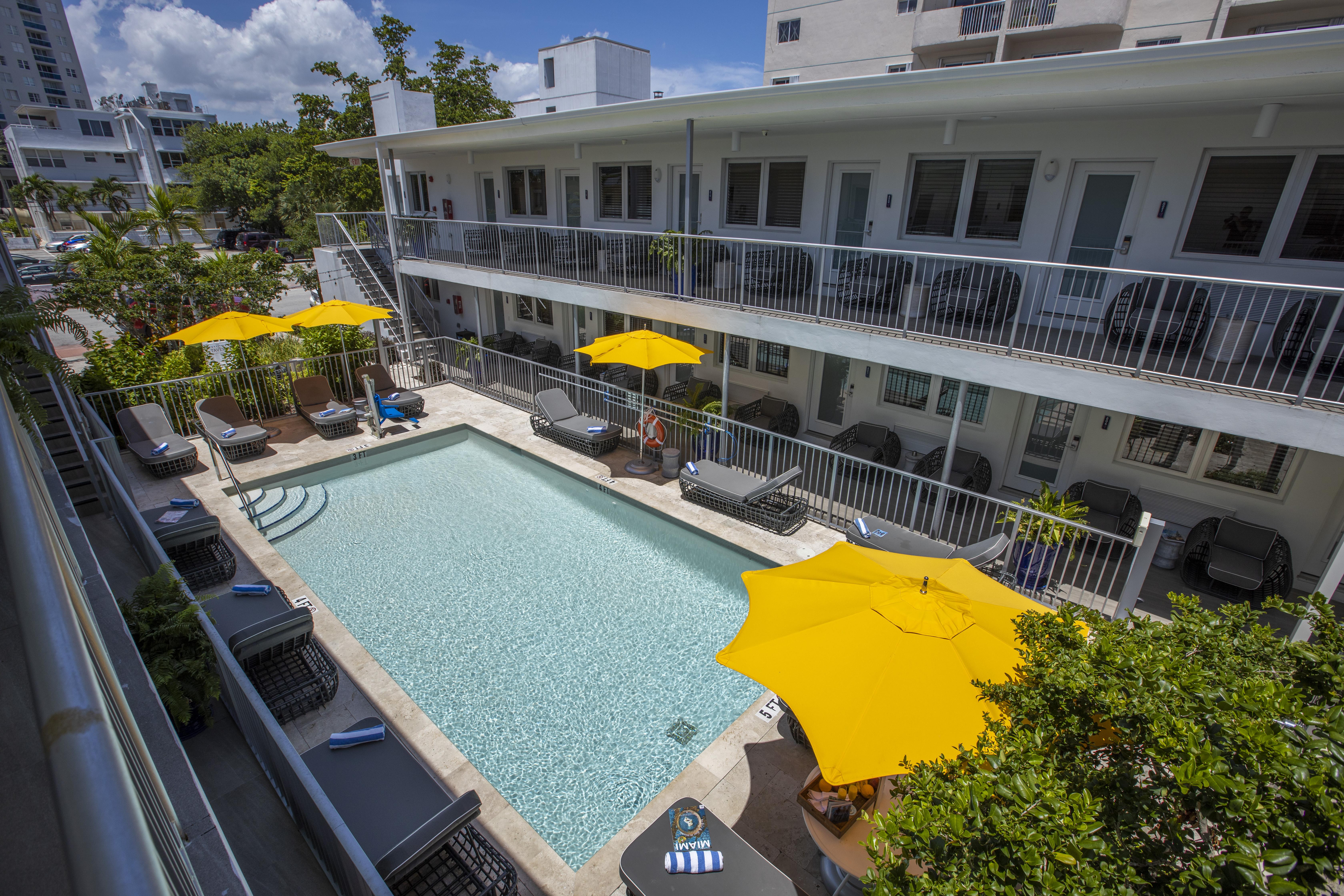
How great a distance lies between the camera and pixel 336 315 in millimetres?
12961

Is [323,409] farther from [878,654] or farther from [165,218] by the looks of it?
[878,654]

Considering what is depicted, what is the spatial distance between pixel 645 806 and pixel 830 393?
9224 millimetres

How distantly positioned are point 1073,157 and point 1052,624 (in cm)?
894

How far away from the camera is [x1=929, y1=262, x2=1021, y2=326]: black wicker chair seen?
9453mm

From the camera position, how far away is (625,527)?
10516mm

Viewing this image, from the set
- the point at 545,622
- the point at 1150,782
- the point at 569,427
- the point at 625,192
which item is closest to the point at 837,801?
the point at 1150,782

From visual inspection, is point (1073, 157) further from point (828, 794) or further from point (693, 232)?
point (828, 794)

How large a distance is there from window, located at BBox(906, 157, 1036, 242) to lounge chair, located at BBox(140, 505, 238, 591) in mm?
12111

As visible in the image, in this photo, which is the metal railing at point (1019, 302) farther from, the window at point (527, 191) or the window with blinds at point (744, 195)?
the window at point (527, 191)

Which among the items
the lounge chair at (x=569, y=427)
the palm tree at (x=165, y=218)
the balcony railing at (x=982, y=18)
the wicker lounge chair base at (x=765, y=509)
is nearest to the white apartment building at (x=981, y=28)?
the balcony railing at (x=982, y=18)

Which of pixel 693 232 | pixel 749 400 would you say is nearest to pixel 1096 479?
pixel 749 400

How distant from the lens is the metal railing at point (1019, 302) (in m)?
7.22

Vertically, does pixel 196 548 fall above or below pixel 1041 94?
below

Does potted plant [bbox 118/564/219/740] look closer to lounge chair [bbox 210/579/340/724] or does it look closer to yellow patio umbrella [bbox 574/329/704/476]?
lounge chair [bbox 210/579/340/724]
